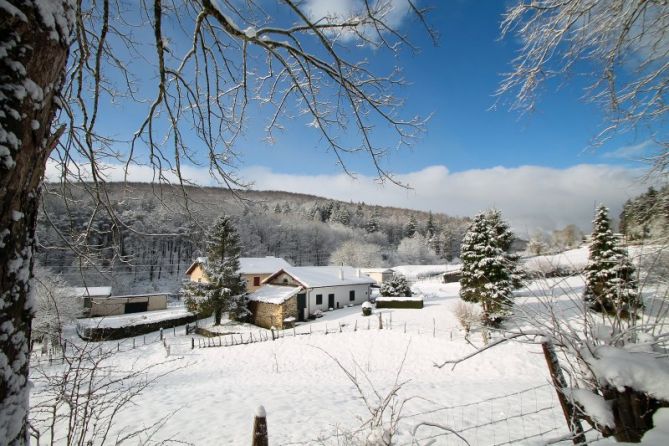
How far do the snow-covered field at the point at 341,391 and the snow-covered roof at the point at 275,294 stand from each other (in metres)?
7.09

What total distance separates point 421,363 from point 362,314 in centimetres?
1309

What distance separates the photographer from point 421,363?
12.9 m

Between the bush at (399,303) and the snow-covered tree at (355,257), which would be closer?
the bush at (399,303)

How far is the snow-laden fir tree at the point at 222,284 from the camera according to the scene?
24656 mm

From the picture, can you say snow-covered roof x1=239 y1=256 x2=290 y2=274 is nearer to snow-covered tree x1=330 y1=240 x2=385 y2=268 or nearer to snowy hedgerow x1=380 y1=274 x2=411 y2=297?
snowy hedgerow x1=380 y1=274 x2=411 y2=297

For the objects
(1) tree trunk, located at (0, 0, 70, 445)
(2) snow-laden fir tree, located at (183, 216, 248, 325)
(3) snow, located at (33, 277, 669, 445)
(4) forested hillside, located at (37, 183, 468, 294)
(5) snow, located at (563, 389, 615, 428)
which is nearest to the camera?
(1) tree trunk, located at (0, 0, 70, 445)

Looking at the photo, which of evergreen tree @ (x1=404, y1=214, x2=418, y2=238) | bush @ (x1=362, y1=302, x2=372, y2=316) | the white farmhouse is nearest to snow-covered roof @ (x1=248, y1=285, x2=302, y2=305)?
the white farmhouse

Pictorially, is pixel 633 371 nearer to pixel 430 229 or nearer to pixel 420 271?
pixel 420 271

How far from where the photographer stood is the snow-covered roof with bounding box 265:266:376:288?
93.9 feet

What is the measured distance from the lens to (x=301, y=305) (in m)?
27.1

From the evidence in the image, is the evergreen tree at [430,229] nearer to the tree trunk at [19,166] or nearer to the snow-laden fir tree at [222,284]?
the snow-laden fir tree at [222,284]

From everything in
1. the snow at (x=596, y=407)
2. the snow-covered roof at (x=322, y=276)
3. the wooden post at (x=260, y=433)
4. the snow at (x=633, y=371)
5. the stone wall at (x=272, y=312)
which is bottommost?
the stone wall at (x=272, y=312)

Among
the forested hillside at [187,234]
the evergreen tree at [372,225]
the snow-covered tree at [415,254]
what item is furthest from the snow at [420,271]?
the evergreen tree at [372,225]

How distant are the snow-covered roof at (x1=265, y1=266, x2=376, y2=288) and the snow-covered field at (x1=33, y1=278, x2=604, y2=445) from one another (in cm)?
1058
